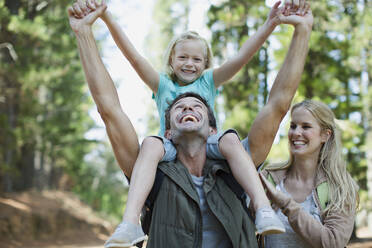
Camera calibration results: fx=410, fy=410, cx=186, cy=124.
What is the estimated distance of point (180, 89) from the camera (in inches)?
124

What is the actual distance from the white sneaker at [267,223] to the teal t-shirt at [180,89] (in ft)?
3.95

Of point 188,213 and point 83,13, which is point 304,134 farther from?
point 83,13

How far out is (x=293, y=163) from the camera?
3.00 m

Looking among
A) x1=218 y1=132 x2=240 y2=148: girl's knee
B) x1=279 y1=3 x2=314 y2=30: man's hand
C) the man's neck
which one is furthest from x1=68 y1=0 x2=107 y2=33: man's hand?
x1=279 y1=3 x2=314 y2=30: man's hand

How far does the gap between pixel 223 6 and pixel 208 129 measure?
6837mm

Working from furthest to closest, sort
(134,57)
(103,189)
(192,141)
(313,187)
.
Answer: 1. (103,189)
2. (134,57)
3. (313,187)
4. (192,141)

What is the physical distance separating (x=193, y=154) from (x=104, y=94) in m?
0.62

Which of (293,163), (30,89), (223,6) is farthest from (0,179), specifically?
(293,163)

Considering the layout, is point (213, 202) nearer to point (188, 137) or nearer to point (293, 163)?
point (188, 137)

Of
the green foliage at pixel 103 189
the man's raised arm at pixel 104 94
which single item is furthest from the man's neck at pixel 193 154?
the green foliage at pixel 103 189

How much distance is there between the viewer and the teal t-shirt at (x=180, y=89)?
3.11m

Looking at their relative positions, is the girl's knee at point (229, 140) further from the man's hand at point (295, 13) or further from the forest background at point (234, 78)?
the forest background at point (234, 78)

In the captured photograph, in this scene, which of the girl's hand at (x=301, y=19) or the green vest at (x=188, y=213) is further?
the girl's hand at (x=301, y=19)

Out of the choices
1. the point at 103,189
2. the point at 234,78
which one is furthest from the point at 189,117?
the point at 103,189
